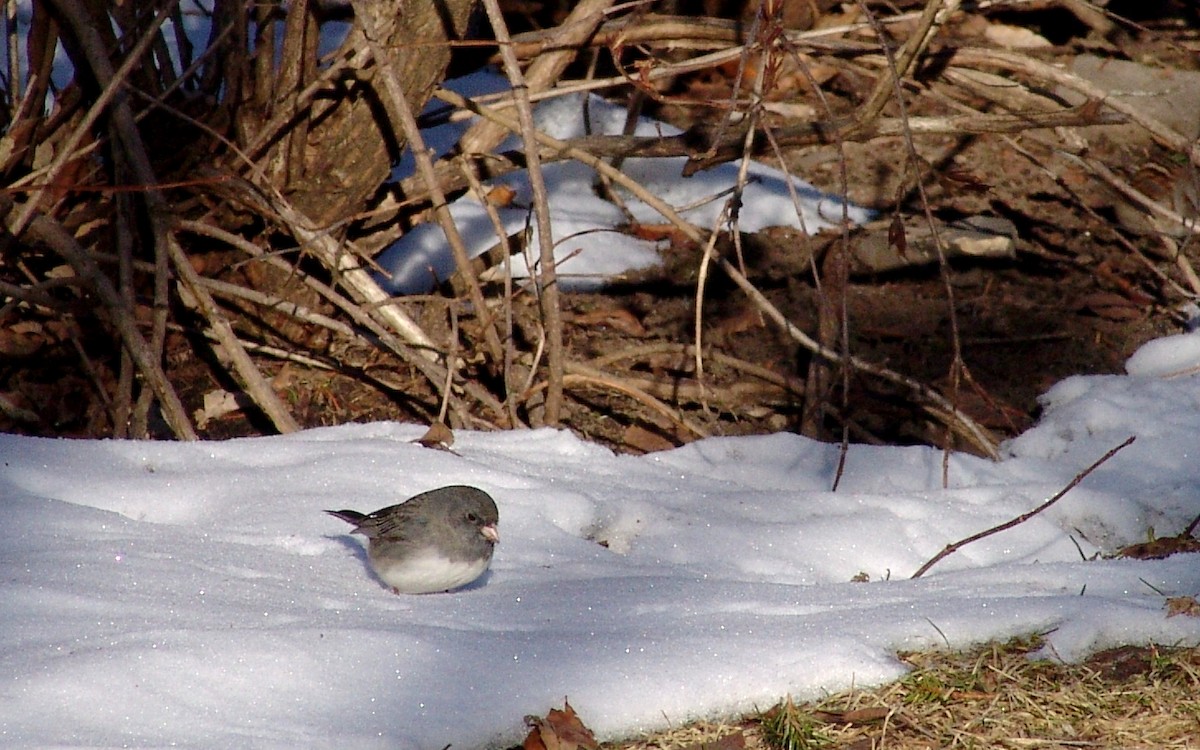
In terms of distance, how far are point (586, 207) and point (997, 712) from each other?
375 cm

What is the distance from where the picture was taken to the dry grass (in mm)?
2234

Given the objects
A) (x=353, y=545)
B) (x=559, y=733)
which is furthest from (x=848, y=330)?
(x=559, y=733)

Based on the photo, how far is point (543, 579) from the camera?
2.97 meters

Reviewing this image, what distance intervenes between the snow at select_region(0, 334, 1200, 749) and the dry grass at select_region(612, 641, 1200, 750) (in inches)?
2.3

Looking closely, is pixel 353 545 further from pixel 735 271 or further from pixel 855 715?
pixel 735 271

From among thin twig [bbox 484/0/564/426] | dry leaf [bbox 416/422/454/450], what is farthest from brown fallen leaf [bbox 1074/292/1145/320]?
dry leaf [bbox 416/422/454/450]

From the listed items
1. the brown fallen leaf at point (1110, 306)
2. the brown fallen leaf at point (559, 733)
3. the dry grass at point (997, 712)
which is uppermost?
the brown fallen leaf at point (559, 733)

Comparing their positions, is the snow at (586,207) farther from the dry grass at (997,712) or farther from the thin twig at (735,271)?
the dry grass at (997,712)

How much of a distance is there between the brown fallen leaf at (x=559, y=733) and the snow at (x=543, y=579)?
3 cm

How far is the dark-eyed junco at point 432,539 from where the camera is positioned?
2758mm

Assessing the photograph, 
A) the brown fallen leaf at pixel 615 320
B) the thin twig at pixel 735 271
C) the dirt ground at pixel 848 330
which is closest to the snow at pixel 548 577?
the thin twig at pixel 735 271

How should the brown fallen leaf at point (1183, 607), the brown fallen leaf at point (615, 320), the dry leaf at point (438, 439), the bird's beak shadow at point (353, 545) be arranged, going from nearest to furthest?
1. the brown fallen leaf at point (1183, 607)
2. the bird's beak shadow at point (353, 545)
3. the dry leaf at point (438, 439)
4. the brown fallen leaf at point (615, 320)

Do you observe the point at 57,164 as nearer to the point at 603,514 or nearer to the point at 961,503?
the point at 603,514

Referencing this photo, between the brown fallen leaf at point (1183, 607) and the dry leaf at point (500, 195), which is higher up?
the brown fallen leaf at point (1183, 607)
